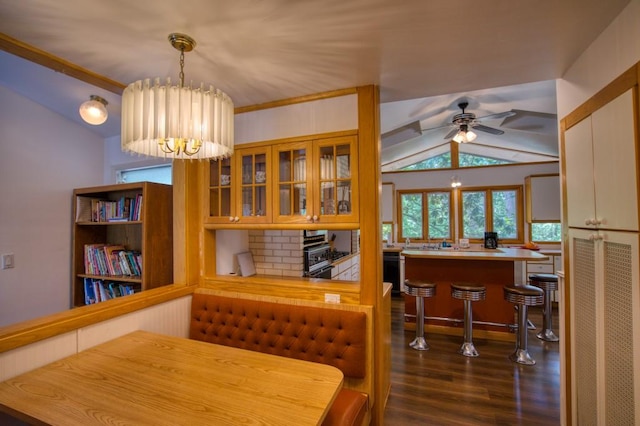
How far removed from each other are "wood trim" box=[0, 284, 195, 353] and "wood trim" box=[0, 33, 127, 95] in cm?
144

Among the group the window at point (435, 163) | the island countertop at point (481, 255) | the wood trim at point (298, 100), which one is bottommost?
the island countertop at point (481, 255)

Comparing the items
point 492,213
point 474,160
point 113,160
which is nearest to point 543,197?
point 492,213

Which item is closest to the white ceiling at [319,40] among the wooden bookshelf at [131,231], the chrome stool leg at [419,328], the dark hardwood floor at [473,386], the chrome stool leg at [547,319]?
the wooden bookshelf at [131,231]

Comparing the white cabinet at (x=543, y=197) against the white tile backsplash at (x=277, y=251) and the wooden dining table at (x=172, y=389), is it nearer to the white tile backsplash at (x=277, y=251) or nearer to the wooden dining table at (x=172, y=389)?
the white tile backsplash at (x=277, y=251)

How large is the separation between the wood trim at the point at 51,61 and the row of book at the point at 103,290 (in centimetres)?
182

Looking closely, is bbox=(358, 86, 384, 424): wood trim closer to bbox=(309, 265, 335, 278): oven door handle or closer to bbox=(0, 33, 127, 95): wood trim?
bbox=(309, 265, 335, 278): oven door handle

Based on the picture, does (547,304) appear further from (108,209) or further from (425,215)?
(108,209)

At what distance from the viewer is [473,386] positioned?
2600mm

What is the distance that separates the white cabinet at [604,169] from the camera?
4.09 ft

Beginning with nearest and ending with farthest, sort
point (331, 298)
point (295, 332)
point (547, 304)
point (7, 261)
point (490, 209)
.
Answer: point (295, 332) < point (331, 298) < point (7, 261) < point (547, 304) < point (490, 209)

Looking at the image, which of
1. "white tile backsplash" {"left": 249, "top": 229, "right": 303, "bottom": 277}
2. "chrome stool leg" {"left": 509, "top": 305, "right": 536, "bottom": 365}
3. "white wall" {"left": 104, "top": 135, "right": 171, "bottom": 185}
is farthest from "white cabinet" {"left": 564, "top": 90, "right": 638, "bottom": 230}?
"white wall" {"left": 104, "top": 135, "right": 171, "bottom": 185}

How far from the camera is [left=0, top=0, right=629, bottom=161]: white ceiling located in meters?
1.29

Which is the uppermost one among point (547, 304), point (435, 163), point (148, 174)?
point (435, 163)

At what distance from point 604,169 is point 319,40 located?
156cm
